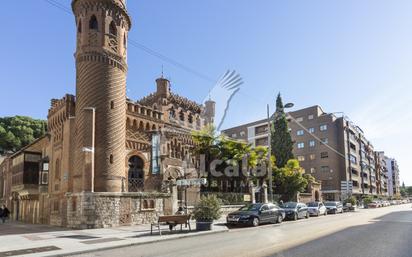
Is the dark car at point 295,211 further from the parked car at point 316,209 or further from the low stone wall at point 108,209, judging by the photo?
the low stone wall at point 108,209

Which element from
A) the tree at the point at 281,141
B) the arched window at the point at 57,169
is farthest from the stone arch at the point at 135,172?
the tree at the point at 281,141

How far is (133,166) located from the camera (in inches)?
1085

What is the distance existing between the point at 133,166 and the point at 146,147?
2006 mm

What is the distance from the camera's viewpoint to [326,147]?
77.8 metres

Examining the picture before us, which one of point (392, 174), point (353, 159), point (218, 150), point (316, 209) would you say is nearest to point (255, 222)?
point (316, 209)

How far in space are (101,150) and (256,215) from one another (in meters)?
10.7

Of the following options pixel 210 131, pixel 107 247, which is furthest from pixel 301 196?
pixel 107 247

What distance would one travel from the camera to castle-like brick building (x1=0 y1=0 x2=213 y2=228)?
74.3 feet

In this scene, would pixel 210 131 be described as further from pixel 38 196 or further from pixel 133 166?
pixel 38 196

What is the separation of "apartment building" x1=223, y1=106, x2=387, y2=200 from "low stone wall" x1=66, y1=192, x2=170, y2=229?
183 feet

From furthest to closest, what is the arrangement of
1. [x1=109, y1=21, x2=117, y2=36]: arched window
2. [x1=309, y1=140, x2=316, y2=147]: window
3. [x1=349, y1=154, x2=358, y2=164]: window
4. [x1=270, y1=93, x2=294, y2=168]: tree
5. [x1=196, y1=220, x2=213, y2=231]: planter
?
[x1=349, y1=154, x2=358, y2=164]: window < [x1=309, y1=140, x2=316, y2=147]: window < [x1=270, y1=93, x2=294, y2=168]: tree < [x1=109, y1=21, x2=117, y2=36]: arched window < [x1=196, y1=220, x2=213, y2=231]: planter

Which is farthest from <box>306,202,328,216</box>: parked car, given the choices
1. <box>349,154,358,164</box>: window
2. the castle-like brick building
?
<box>349,154,358,164</box>: window

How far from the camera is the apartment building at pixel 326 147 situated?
7681cm

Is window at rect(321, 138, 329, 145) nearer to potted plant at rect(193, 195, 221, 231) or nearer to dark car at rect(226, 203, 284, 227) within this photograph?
dark car at rect(226, 203, 284, 227)
